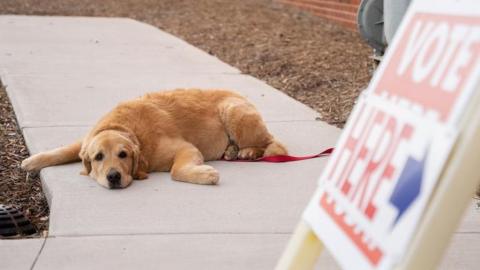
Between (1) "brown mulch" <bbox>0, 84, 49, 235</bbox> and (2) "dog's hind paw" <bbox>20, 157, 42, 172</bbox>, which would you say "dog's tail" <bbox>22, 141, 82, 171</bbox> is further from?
(1) "brown mulch" <bbox>0, 84, 49, 235</bbox>

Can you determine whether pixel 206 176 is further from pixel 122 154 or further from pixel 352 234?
pixel 352 234

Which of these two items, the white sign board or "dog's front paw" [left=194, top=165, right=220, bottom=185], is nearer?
the white sign board

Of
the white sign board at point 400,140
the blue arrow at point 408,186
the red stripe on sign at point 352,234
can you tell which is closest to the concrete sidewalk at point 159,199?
the red stripe on sign at point 352,234

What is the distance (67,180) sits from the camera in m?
4.97

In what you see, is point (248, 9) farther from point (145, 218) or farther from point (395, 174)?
point (395, 174)

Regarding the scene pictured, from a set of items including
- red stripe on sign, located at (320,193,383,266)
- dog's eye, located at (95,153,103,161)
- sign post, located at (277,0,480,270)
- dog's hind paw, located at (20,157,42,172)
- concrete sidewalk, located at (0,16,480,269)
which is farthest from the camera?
dog's hind paw, located at (20,157,42,172)

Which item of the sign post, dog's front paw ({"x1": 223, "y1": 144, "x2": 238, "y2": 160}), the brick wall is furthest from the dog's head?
the brick wall

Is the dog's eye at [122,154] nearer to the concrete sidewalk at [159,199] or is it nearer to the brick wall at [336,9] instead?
the concrete sidewalk at [159,199]

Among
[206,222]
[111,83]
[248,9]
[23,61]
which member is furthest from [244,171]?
[248,9]

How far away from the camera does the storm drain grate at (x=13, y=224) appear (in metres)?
4.21

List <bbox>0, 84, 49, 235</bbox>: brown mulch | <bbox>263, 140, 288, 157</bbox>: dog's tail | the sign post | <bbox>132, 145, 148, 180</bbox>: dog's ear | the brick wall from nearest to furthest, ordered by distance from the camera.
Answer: the sign post < <bbox>0, 84, 49, 235</bbox>: brown mulch < <bbox>132, 145, 148, 180</bbox>: dog's ear < <bbox>263, 140, 288, 157</bbox>: dog's tail < the brick wall

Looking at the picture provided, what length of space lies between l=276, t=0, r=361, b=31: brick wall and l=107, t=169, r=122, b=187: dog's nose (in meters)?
7.72

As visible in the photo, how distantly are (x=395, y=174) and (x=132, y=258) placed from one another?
1.86 metres

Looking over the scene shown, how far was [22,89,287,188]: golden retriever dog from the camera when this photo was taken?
4.89 m
